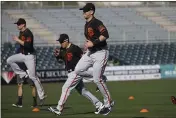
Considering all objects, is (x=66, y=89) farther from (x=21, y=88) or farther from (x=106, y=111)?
(x=21, y=88)

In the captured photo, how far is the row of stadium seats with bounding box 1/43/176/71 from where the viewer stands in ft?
123

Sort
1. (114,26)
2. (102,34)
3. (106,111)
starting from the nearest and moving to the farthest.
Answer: (102,34)
(106,111)
(114,26)

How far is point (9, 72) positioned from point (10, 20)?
284 inches

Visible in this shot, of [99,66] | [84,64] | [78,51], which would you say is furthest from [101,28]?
[78,51]

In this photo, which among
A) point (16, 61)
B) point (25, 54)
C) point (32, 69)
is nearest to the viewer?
point (25, 54)

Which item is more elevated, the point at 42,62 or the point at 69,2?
the point at 69,2

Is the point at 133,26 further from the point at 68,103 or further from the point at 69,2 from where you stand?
the point at 68,103

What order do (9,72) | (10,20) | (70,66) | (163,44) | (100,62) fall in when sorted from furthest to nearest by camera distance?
(10,20), (163,44), (9,72), (70,66), (100,62)

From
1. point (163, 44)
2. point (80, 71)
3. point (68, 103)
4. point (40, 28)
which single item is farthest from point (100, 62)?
point (40, 28)

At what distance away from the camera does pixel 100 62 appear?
1342 centimetres

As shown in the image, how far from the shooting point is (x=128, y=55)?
127 feet

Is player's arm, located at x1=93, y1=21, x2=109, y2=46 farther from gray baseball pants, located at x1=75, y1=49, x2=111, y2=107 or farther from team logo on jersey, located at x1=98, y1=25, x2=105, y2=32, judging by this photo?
gray baseball pants, located at x1=75, y1=49, x2=111, y2=107

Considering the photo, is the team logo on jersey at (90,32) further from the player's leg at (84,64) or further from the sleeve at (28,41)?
the sleeve at (28,41)

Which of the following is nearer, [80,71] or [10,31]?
[80,71]
